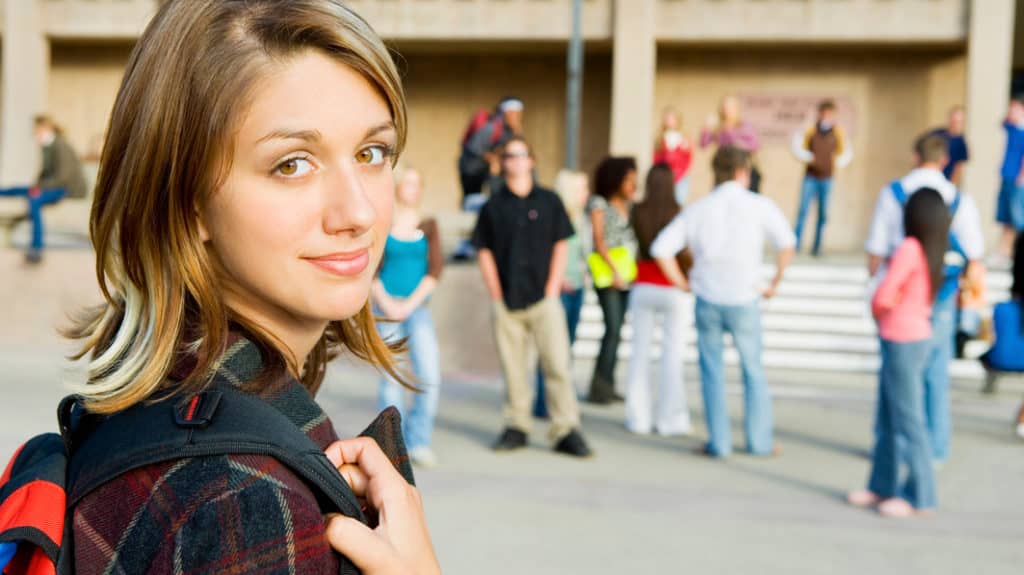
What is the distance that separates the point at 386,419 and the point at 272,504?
0.41 meters

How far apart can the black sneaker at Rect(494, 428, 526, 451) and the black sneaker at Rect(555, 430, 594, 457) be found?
0.84 feet

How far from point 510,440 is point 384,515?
20.8 feet

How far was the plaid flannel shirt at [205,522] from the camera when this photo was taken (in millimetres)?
1064

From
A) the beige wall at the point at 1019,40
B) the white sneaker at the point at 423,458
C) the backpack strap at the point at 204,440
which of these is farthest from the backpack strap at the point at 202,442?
the beige wall at the point at 1019,40

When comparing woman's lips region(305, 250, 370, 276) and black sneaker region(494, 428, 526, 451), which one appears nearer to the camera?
woman's lips region(305, 250, 370, 276)

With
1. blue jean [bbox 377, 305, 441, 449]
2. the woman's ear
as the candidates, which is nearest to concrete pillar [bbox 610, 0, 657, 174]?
blue jean [bbox 377, 305, 441, 449]

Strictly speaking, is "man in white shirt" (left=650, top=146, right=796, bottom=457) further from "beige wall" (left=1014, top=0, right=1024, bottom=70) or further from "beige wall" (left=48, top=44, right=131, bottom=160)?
"beige wall" (left=1014, top=0, right=1024, bottom=70)

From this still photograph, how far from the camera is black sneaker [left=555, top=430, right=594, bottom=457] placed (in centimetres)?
742

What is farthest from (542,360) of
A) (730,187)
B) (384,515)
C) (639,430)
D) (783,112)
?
(783,112)

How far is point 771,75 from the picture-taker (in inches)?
814

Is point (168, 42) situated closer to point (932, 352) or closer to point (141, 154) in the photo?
point (141, 154)

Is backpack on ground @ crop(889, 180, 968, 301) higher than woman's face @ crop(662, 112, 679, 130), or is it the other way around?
woman's face @ crop(662, 112, 679, 130)

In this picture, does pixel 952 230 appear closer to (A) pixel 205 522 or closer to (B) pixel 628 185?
(B) pixel 628 185

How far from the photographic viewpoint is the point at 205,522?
106 centimetres
